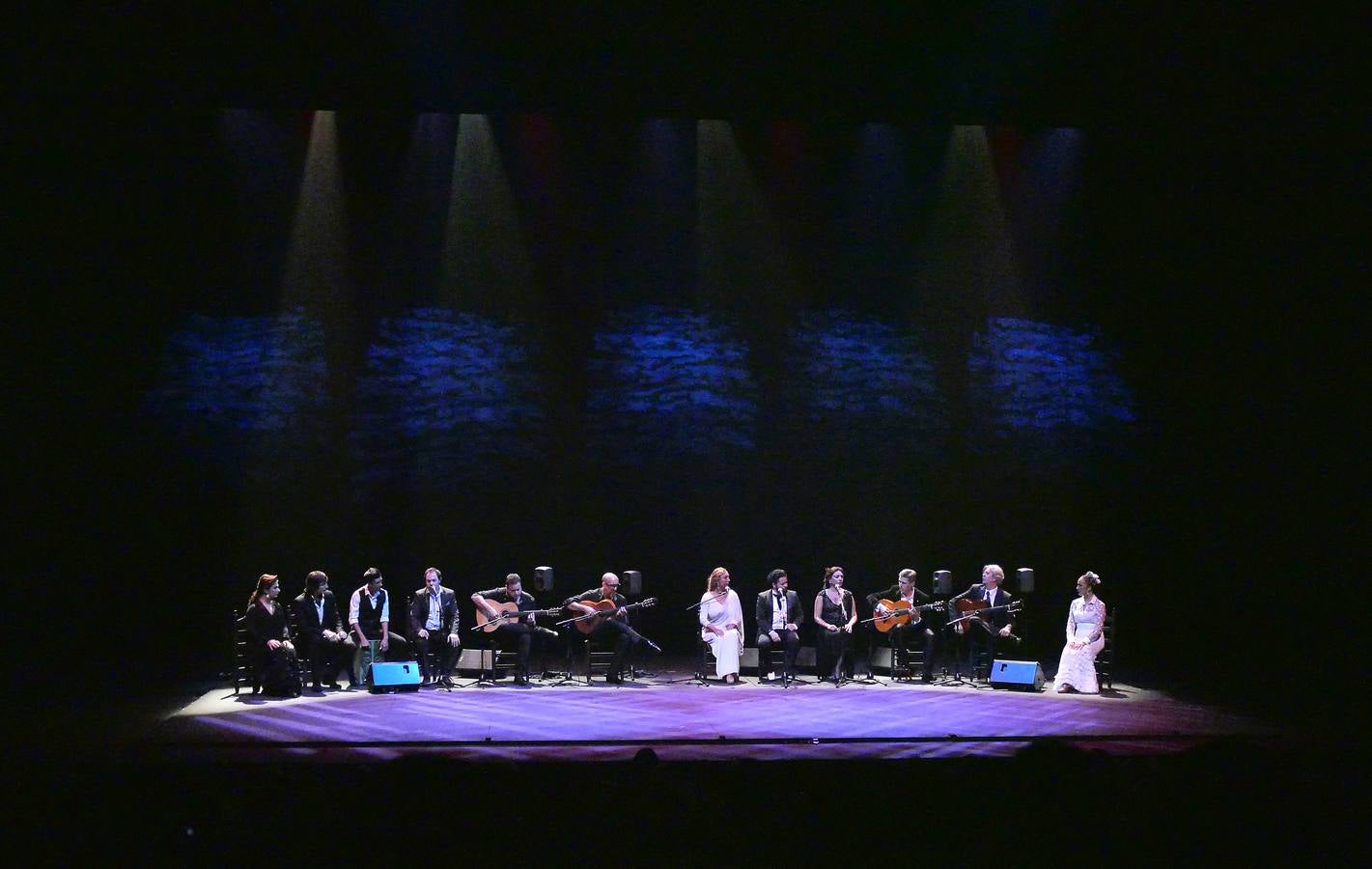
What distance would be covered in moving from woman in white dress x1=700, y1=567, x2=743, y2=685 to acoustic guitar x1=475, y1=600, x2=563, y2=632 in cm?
142

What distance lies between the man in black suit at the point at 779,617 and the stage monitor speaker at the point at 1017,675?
73.6 inches

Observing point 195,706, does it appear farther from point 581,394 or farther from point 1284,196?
point 1284,196

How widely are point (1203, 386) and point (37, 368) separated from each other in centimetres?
1152

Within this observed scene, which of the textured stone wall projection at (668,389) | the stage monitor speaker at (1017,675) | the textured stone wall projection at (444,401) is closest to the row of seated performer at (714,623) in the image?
the stage monitor speaker at (1017,675)

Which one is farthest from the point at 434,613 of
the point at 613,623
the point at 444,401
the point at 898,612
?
the point at 898,612

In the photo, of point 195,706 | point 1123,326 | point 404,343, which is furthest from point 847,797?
point 1123,326

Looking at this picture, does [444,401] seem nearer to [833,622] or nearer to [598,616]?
[598,616]

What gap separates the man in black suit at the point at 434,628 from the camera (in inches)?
400

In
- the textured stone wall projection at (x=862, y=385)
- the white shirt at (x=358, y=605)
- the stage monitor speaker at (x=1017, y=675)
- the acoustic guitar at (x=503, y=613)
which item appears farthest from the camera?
the textured stone wall projection at (x=862, y=385)

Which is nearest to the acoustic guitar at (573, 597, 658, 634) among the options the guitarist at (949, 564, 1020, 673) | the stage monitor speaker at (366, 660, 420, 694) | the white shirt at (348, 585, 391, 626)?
the stage monitor speaker at (366, 660, 420, 694)

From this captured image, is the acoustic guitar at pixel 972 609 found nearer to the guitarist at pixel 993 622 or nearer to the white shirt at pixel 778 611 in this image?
the guitarist at pixel 993 622

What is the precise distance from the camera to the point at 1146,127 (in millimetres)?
11312

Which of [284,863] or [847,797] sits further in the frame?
[847,797]

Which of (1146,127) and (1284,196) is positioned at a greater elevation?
(1146,127)
